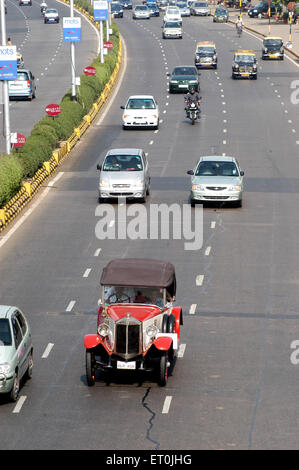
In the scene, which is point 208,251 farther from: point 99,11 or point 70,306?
point 99,11

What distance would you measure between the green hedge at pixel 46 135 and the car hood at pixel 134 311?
57.4 ft

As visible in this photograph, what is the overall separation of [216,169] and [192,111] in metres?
21.4

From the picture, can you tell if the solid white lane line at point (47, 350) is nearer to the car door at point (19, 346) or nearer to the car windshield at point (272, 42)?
the car door at point (19, 346)

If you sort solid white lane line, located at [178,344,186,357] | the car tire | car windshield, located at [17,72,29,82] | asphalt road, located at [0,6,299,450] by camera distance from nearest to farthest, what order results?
asphalt road, located at [0,6,299,450] → the car tire → solid white lane line, located at [178,344,186,357] → car windshield, located at [17,72,29,82]

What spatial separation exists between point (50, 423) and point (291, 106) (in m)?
52.2

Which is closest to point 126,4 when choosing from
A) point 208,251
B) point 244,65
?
point 244,65

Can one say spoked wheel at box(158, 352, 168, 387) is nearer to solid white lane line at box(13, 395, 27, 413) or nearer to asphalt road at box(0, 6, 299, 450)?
asphalt road at box(0, 6, 299, 450)

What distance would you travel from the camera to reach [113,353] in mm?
19984

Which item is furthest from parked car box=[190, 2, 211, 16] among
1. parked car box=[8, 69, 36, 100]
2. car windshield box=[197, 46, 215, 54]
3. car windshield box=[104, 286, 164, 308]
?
car windshield box=[104, 286, 164, 308]

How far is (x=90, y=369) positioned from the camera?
786 inches

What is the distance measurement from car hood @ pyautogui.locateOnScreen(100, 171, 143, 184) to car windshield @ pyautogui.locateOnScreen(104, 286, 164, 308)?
18706 mm

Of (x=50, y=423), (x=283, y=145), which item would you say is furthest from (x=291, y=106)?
(x=50, y=423)

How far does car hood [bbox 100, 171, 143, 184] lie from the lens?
39312mm

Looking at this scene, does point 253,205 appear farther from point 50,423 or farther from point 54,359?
point 50,423
